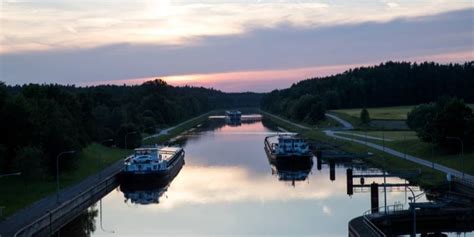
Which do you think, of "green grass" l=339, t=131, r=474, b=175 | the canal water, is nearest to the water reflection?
the canal water

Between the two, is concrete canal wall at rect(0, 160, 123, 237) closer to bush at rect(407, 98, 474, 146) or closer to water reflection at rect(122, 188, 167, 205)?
water reflection at rect(122, 188, 167, 205)

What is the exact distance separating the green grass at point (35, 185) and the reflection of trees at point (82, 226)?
3.75 meters

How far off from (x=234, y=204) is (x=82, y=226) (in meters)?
14.8

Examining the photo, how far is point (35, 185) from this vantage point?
5909cm

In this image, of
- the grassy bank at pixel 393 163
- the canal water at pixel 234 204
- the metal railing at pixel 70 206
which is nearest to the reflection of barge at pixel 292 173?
the canal water at pixel 234 204

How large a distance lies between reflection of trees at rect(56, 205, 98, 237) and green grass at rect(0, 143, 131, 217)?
3.75m

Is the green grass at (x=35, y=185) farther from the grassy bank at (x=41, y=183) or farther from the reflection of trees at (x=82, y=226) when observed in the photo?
the reflection of trees at (x=82, y=226)

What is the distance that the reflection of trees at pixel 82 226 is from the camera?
159 ft

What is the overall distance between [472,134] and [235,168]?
30852 millimetres

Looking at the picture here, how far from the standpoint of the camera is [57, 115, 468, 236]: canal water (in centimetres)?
4988

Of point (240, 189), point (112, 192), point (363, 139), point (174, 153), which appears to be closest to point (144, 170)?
point (112, 192)

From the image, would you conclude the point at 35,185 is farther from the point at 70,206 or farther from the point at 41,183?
the point at 70,206

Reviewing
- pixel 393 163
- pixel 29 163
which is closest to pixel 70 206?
pixel 29 163

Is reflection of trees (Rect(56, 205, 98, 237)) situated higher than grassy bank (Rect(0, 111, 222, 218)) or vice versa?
grassy bank (Rect(0, 111, 222, 218))
